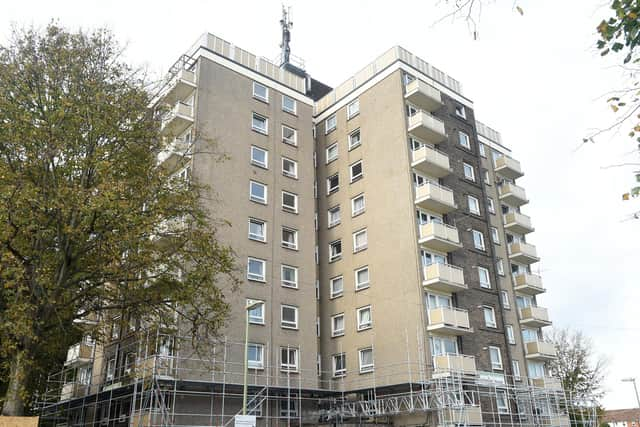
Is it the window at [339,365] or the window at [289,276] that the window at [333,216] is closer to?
the window at [289,276]

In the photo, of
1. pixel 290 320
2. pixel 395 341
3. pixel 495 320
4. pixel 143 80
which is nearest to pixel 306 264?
pixel 290 320

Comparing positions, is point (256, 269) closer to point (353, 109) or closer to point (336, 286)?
point (336, 286)

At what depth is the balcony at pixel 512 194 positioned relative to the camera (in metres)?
43.2

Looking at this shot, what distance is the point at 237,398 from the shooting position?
2730cm

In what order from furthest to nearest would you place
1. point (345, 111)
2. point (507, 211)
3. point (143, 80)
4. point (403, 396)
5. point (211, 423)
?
point (507, 211) < point (345, 111) < point (403, 396) < point (211, 423) < point (143, 80)

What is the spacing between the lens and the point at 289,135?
3678 cm

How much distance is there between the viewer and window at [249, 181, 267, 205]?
3246 centimetres

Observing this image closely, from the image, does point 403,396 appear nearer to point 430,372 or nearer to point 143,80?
point 430,372

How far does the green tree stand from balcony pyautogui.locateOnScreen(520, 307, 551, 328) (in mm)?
24733

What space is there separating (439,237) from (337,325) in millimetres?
8143

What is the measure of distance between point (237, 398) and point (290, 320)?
17.7 ft

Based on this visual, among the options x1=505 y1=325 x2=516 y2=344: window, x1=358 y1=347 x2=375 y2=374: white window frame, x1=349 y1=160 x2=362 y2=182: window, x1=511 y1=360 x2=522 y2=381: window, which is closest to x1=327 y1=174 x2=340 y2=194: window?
x1=349 y1=160 x2=362 y2=182: window

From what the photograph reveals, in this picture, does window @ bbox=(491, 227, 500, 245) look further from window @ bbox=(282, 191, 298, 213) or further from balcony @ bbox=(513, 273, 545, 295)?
window @ bbox=(282, 191, 298, 213)

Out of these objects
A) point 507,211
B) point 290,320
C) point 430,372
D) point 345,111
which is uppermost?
point 345,111
